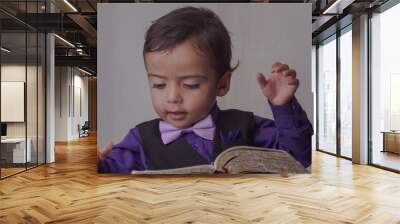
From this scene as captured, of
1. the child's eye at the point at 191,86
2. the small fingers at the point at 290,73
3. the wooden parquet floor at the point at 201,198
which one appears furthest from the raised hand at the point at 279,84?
the wooden parquet floor at the point at 201,198

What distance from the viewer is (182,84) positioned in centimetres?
710

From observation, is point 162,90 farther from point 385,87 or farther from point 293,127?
point 385,87

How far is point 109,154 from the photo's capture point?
7422 mm

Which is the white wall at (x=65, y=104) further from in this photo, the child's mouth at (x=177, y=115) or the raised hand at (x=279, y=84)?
the raised hand at (x=279, y=84)

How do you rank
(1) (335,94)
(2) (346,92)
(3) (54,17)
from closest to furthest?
(3) (54,17) → (2) (346,92) → (1) (335,94)

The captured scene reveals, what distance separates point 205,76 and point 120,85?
5.02 feet

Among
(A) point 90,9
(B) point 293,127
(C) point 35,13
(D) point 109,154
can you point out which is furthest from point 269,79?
(A) point 90,9

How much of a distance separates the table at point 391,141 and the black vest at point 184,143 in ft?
9.56

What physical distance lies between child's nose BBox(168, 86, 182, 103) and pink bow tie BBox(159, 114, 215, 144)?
0.44 metres

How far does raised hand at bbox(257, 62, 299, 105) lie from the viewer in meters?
7.39

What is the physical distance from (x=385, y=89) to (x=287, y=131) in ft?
8.47

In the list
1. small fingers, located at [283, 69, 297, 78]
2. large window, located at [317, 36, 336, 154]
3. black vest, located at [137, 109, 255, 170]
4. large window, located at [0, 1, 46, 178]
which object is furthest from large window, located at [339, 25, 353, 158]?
large window, located at [0, 1, 46, 178]

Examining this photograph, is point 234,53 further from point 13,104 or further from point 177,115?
point 13,104

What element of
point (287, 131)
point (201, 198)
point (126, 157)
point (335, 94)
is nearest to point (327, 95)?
point (335, 94)
